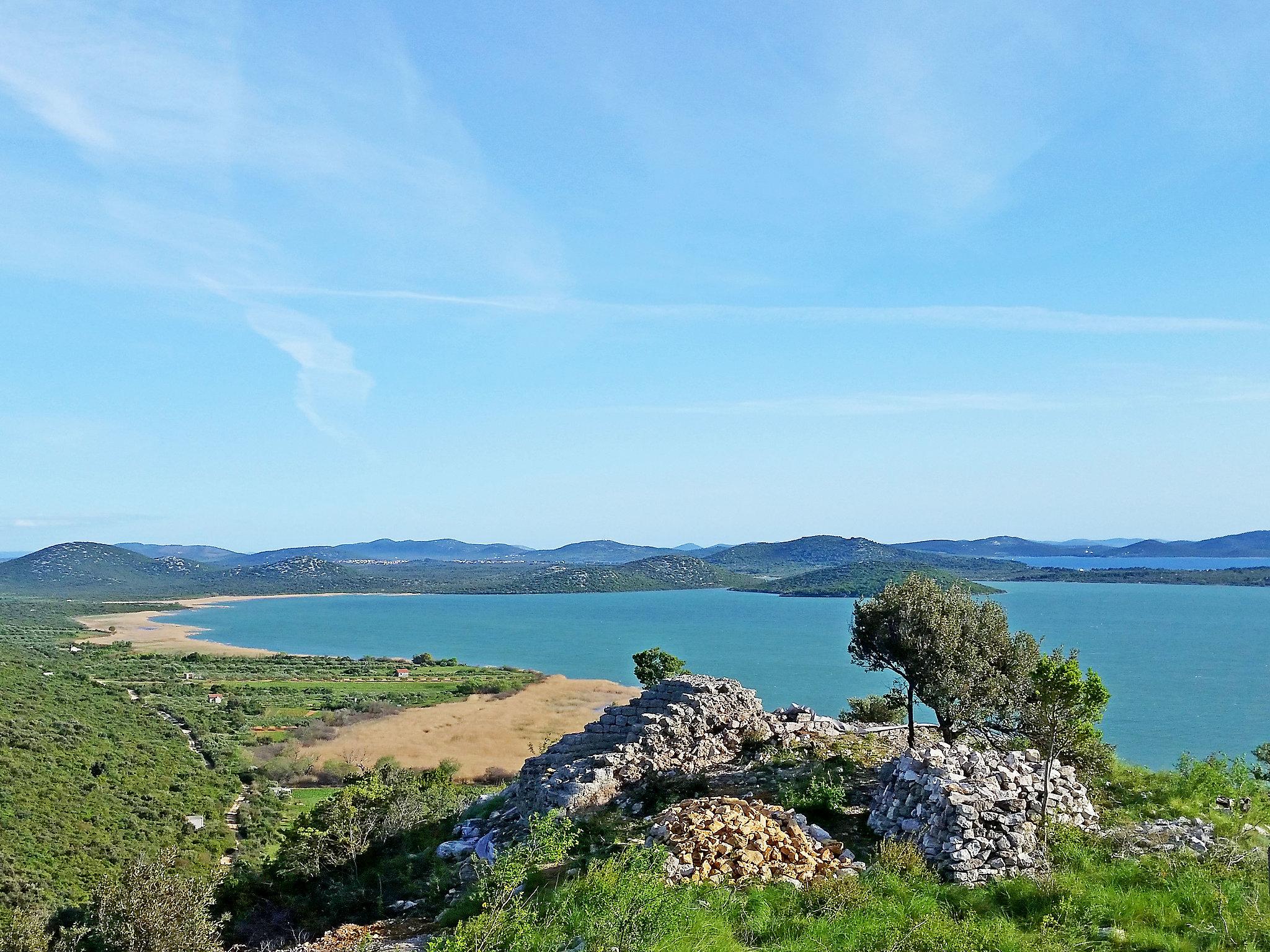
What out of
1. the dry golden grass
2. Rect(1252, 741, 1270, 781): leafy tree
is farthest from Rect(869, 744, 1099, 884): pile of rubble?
the dry golden grass

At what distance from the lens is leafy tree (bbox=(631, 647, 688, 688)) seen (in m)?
40.9

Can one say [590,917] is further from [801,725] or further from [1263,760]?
[1263,760]

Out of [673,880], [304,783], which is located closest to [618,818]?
[673,880]

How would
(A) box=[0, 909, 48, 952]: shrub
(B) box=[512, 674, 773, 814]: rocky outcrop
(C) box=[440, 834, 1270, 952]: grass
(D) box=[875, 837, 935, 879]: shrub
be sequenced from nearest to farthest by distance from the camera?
1. (C) box=[440, 834, 1270, 952]: grass
2. (D) box=[875, 837, 935, 879]: shrub
3. (A) box=[0, 909, 48, 952]: shrub
4. (B) box=[512, 674, 773, 814]: rocky outcrop

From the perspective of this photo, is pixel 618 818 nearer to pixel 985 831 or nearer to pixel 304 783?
pixel 985 831

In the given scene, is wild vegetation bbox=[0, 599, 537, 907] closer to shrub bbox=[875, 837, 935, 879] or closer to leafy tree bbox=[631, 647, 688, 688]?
leafy tree bbox=[631, 647, 688, 688]

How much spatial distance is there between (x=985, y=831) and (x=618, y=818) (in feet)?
21.4

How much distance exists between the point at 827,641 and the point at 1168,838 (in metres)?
106

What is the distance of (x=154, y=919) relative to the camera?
1391 centimetres

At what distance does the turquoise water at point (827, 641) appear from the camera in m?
62.1

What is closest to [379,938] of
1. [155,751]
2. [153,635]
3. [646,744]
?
[646,744]

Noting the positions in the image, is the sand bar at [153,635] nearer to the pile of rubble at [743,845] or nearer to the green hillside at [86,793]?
the green hillside at [86,793]

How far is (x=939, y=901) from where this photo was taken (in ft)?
35.4

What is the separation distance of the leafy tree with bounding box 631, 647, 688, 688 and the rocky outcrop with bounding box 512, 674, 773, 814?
20199mm
